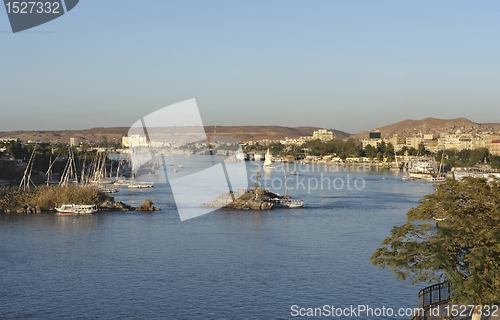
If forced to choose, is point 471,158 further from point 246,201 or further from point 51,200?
point 51,200

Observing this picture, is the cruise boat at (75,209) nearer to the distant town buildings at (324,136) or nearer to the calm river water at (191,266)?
the calm river water at (191,266)

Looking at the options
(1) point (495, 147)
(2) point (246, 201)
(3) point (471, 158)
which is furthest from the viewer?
(1) point (495, 147)

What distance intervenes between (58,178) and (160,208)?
1765 cm

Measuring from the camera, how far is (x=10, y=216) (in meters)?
24.9

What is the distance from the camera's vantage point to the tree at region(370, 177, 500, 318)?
742 cm

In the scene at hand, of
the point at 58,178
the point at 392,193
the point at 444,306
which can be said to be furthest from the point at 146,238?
the point at 58,178

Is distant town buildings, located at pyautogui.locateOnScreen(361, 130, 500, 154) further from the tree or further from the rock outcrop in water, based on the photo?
the tree

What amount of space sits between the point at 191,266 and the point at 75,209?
483 inches

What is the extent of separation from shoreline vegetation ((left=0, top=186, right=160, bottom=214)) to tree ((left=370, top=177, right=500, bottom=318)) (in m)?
20.8

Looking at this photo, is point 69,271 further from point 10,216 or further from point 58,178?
point 58,178

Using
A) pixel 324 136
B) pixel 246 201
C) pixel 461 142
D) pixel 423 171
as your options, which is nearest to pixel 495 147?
pixel 461 142

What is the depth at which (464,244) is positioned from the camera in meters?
7.55

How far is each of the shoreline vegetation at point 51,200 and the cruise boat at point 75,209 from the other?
26.5 inches

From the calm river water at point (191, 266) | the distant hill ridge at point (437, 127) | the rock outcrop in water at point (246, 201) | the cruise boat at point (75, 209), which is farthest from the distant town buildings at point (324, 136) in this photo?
the calm river water at point (191, 266)
